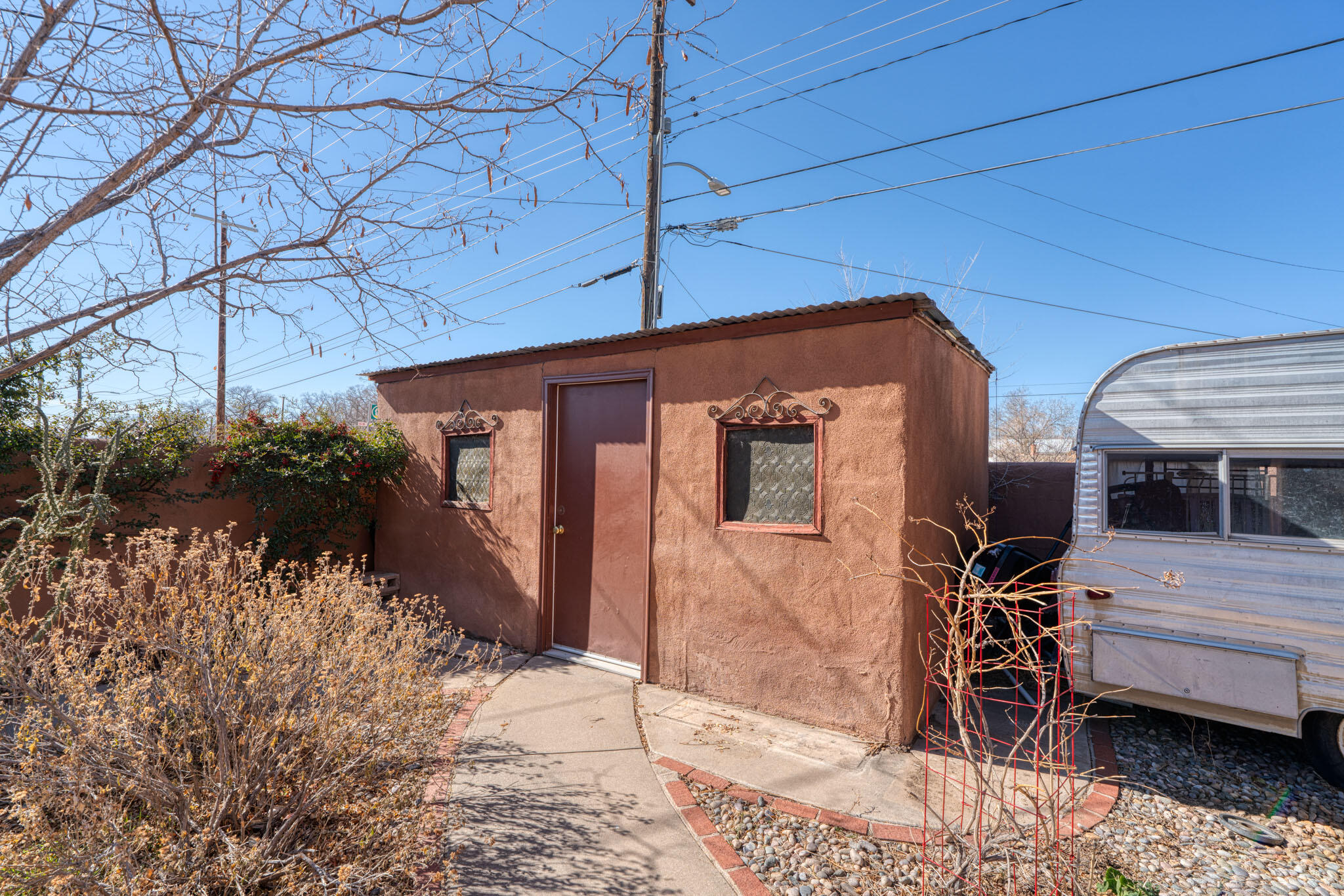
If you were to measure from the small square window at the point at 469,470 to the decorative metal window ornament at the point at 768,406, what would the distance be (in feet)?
9.30

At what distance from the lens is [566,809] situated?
3123 mm

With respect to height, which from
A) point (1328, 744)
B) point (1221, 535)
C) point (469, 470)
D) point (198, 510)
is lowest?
point (1328, 744)

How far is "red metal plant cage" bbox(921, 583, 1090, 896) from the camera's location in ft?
7.24

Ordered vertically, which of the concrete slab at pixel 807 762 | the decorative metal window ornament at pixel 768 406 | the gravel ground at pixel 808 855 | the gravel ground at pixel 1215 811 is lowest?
the gravel ground at pixel 1215 811

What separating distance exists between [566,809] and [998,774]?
8.65ft

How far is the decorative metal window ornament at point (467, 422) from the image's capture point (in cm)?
626

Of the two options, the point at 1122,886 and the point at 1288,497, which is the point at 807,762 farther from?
the point at 1288,497

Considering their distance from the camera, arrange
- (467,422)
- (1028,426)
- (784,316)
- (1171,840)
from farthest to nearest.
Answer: (1028,426) → (467,422) → (784,316) → (1171,840)

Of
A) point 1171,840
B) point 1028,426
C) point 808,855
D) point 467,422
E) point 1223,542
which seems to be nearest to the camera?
point 808,855

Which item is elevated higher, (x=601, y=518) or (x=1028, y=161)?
(x=1028, y=161)

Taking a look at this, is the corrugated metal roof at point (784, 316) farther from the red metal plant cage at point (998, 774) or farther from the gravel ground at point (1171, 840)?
the gravel ground at point (1171, 840)

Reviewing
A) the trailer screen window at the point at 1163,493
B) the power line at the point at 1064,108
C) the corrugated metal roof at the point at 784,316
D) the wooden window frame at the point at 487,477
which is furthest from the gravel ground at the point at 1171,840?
the power line at the point at 1064,108

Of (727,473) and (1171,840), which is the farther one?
(727,473)

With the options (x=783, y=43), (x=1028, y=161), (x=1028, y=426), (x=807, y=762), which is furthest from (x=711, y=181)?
(x=1028, y=426)
